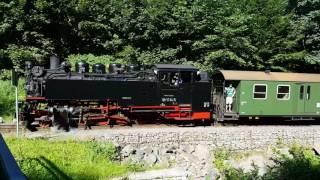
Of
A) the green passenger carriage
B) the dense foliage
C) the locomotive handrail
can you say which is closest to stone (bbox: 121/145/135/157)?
the green passenger carriage

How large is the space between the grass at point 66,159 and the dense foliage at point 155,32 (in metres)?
9.48

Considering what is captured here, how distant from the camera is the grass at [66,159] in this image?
40.6 ft

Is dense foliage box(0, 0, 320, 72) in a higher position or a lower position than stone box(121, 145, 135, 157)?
higher

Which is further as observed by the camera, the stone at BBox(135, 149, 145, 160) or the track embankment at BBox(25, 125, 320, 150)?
the track embankment at BBox(25, 125, 320, 150)

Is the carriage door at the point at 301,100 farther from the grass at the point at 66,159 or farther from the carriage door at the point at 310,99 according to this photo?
the grass at the point at 66,159

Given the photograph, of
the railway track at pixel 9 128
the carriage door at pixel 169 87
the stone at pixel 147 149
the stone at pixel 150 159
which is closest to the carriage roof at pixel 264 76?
the carriage door at pixel 169 87

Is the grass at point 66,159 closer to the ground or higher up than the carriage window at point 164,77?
closer to the ground

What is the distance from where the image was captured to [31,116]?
1627 cm

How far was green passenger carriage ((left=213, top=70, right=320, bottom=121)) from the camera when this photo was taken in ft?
65.6

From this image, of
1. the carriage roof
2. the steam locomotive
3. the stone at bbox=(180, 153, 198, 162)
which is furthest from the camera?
the carriage roof

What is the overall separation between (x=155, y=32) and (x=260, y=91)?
7362mm

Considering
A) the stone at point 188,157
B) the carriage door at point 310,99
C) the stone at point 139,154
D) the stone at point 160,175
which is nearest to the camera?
the stone at point 160,175

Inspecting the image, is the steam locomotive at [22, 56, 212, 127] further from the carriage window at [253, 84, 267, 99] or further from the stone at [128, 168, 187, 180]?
the stone at [128, 168, 187, 180]

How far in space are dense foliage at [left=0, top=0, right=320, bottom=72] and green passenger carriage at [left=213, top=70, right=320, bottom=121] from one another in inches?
144
